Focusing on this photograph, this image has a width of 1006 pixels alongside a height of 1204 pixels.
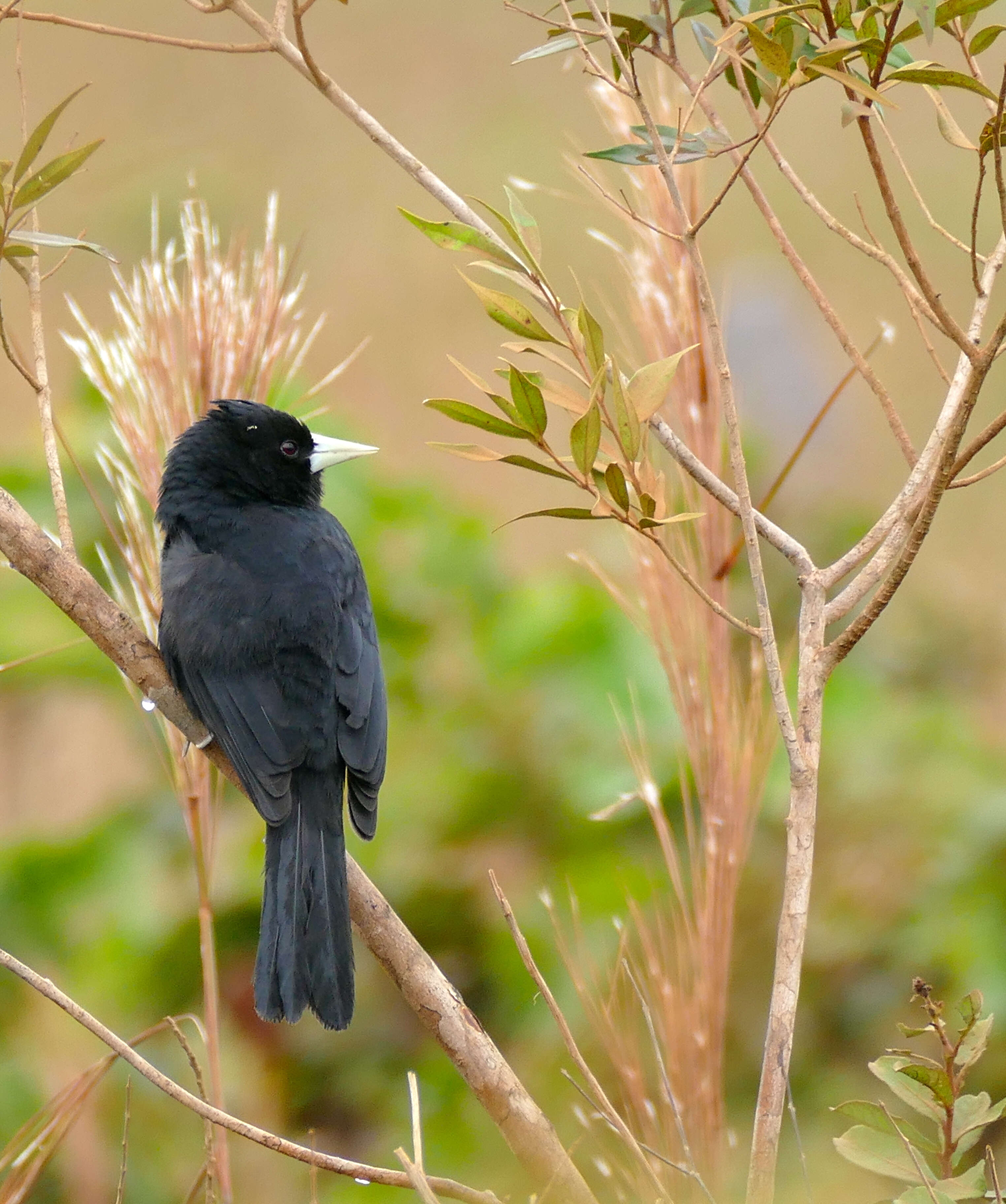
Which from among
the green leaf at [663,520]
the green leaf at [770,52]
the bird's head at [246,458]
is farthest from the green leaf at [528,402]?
the bird's head at [246,458]

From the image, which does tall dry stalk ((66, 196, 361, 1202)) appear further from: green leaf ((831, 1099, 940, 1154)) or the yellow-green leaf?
green leaf ((831, 1099, 940, 1154))

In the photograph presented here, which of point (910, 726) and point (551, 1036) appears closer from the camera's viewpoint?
point (551, 1036)

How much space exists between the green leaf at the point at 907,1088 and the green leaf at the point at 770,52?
2.47 ft

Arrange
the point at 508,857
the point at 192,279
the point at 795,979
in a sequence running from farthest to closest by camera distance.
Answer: the point at 508,857
the point at 192,279
the point at 795,979

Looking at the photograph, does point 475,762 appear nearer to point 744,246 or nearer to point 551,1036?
point 551,1036

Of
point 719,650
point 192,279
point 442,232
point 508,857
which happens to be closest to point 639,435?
point 442,232

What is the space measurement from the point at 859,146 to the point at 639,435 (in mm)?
5029

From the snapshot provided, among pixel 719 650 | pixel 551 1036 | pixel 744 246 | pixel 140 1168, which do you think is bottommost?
pixel 140 1168

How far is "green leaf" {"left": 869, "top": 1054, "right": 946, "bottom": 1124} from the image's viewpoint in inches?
38.2

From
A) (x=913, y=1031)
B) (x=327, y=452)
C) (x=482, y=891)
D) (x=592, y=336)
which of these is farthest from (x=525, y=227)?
(x=482, y=891)

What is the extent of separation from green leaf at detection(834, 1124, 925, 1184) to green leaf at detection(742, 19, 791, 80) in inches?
31.8

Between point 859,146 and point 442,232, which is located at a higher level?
point 859,146

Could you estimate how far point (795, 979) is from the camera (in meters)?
1.03

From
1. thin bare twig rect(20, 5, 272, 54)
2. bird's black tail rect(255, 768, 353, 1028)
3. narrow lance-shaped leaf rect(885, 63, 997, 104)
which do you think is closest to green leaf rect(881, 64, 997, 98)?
narrow lance-shaped leaf rect(885, 63, 997, 104)
